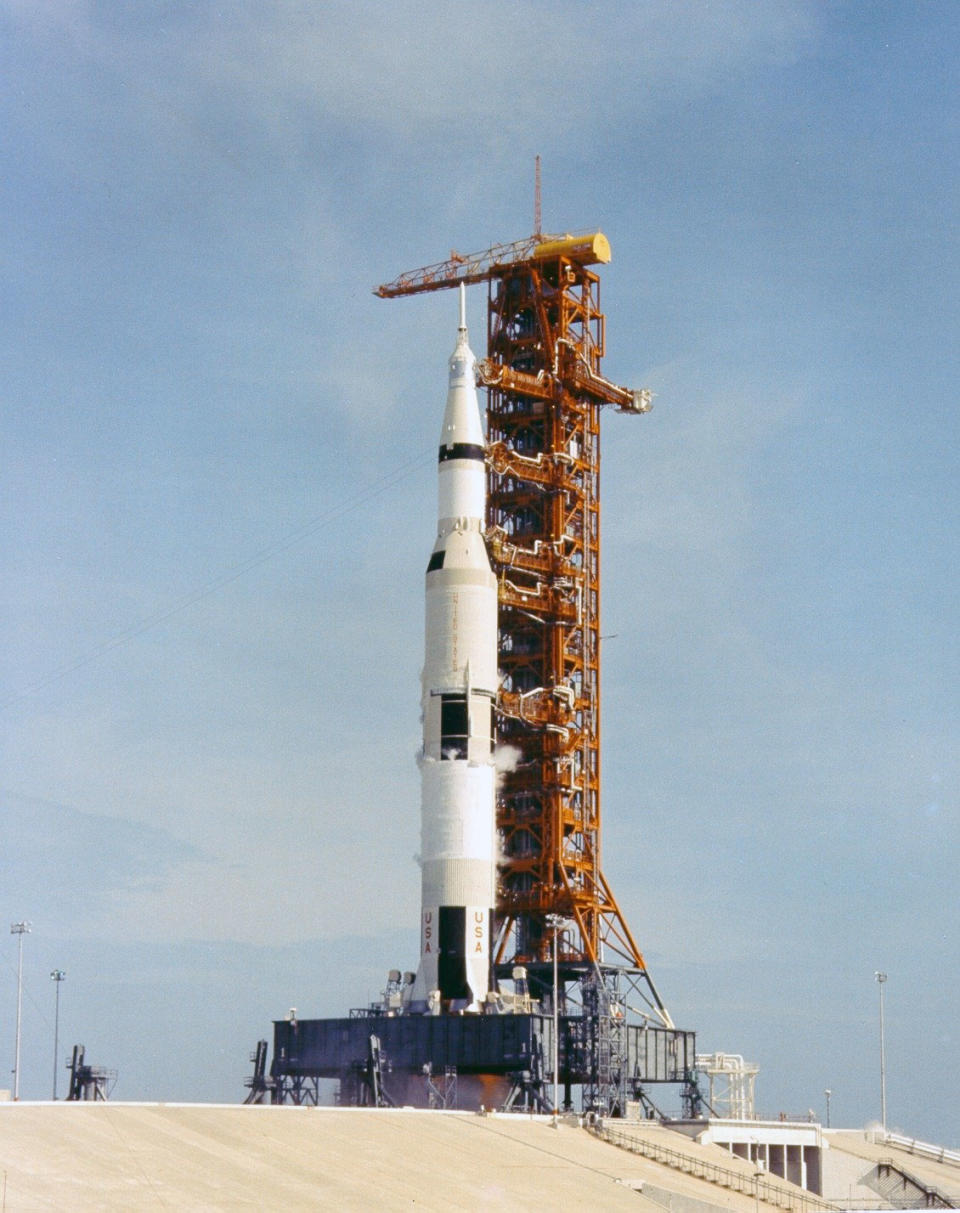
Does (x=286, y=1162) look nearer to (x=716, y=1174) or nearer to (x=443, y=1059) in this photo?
(x=716, y=1174)

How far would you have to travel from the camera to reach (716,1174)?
81.8m

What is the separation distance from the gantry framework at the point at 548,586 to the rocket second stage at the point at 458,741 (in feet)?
18.3

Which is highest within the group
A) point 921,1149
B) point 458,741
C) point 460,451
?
point 460,451

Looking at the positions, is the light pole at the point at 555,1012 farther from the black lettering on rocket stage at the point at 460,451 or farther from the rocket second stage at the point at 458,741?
the black lettering on rocket stage at the point at 460,451

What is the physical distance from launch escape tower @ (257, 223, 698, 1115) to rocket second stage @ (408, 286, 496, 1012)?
369cm

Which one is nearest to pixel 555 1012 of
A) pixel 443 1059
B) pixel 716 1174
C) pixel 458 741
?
pixel 443 1059

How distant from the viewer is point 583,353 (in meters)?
112

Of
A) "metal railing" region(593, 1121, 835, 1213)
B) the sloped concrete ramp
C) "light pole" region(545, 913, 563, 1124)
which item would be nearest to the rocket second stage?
"light pole" region(545, 913, 563, 1124)

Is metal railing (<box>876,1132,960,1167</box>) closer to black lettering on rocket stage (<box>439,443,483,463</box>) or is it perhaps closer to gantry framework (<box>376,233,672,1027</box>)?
gantry framework (<box>376,233,672,1027</box>)

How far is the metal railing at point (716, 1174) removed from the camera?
79.9 metres

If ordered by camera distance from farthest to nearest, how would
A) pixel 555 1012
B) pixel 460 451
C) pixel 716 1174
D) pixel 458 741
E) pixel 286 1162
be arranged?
pixel 460 451
pixel 458 741
pixel 555 1012
pixel 716 1174
pixel 286 1162

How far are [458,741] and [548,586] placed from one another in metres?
15.1

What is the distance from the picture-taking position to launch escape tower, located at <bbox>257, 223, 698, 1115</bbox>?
9931cm

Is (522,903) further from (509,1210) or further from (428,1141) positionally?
(509,1210)
